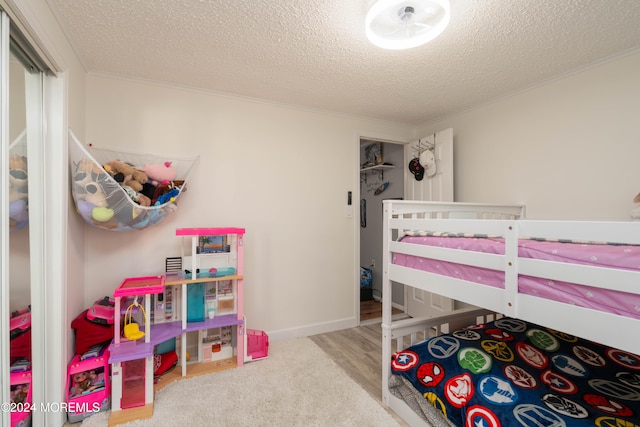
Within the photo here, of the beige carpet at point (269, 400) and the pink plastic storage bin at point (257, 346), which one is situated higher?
the pink plastic storage bin at point (257, 346)

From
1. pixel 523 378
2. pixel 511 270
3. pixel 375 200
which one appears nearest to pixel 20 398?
pixel 511 270

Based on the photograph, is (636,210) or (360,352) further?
(360,352)

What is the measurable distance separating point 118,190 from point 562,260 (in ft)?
7.45

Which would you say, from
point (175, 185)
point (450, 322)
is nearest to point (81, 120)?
point (175, 185)

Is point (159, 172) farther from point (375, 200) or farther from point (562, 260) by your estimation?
point (375, 200)

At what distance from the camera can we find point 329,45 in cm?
182

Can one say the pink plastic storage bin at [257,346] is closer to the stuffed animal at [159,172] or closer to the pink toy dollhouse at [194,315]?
the pink toy dollhouse at [194,315]

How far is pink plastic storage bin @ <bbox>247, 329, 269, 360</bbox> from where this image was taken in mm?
2335

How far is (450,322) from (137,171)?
2.46m

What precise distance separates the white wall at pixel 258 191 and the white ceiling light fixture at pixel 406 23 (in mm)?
1473

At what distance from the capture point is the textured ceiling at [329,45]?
1505mm

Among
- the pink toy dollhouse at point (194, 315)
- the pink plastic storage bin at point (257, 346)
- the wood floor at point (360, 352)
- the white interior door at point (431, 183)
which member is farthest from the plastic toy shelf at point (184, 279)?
the white interior door at point (431, 183)

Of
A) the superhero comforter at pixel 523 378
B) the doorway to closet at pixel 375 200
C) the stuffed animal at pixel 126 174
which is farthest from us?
the doorway to closet at pixel 375 200

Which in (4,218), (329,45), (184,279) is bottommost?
(184,279)
